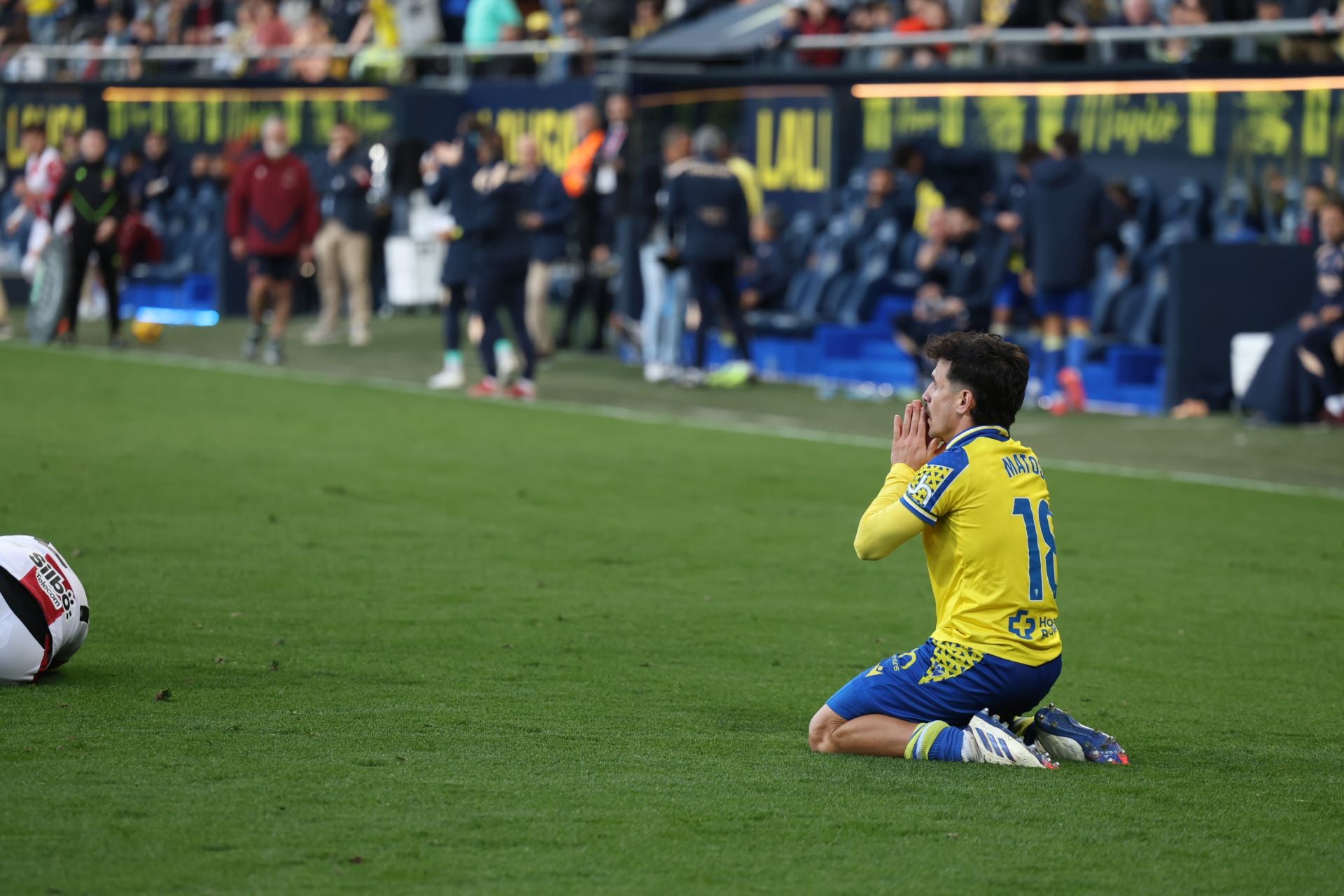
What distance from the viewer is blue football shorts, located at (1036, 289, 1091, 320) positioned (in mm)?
16734

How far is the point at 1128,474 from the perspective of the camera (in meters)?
12.8

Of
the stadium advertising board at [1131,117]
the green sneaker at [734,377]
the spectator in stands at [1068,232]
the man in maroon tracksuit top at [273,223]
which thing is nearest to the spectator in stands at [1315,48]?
the stadium advertising board at [1131,117]

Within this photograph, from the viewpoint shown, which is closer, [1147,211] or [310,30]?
[1147,211]

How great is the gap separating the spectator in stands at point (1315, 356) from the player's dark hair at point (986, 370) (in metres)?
10.1

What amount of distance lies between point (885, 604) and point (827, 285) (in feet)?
36.2

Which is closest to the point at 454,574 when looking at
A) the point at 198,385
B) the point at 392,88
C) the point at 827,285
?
the point at 198,385

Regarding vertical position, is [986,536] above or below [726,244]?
below

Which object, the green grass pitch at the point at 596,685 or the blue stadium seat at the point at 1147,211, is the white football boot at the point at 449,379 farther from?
the blue stadium seat at the point at 1147,211

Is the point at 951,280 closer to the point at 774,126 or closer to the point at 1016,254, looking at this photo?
the point at 1016,254

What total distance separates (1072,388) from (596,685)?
10.5m

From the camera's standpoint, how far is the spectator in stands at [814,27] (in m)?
20.2

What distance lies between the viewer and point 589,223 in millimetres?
21031

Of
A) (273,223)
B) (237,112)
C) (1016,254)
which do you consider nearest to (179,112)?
(237,112)

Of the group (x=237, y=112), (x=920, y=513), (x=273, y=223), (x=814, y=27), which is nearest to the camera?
(x=920, y=513)
